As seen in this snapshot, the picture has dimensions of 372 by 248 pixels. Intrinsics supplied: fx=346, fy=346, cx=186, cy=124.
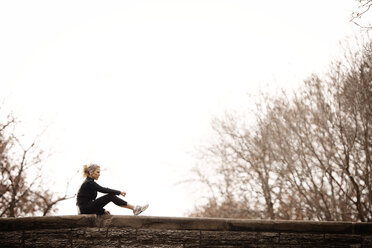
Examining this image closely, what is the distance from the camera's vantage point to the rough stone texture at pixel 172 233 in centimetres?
493

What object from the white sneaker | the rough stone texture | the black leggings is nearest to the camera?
the rough stone texture

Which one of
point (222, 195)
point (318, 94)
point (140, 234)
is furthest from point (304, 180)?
point (140, 234)

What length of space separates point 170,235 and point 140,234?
44cm

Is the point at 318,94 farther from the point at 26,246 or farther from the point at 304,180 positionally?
the point at 26,246

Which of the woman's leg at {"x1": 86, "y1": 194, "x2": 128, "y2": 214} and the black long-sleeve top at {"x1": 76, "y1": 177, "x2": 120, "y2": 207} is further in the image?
the black long-sleeve top at {"x1": 76, "y1": 177, "x2": 120, "y2": 207}

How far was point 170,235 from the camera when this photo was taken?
5.09 metres

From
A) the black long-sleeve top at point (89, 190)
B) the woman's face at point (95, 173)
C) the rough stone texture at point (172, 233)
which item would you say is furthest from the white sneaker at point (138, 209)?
the woman's face at point (95, 173)

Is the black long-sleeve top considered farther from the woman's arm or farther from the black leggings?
the black leggings

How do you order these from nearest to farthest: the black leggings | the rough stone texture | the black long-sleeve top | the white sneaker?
1. the rough stone texture
2. the black leggings
3. the black long-sleeve top
4. the white sneaker

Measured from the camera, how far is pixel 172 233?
5.10m

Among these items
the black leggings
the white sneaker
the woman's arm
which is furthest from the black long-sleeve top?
the white sneaker

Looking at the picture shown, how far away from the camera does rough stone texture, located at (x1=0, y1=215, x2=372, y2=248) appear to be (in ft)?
16.2

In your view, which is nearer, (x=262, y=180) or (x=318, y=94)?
(x=318, y=94)

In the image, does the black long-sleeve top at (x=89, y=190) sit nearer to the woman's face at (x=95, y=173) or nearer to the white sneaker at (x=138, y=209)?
the woman's face at (x=95, y=173)
